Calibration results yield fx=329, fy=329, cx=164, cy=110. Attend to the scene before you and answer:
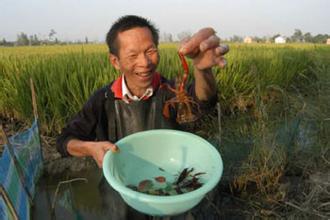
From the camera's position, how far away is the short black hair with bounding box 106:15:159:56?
151 cm

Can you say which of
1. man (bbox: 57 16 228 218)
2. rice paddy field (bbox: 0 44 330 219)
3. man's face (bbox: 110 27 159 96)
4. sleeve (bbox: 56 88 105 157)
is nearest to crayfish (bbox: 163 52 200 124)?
man (bbox: 57 16 228 218)

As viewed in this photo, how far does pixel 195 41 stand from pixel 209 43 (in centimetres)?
5

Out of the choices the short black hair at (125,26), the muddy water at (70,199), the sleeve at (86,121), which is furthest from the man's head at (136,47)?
the muddy water at (70,199)

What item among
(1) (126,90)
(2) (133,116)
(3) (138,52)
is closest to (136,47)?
(3) (138,52)

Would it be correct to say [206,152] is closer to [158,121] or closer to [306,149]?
[158,121]

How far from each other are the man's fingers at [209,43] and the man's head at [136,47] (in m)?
0.42

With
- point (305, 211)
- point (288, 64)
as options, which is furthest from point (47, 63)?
point (288, 64)

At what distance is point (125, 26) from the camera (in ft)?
4.96

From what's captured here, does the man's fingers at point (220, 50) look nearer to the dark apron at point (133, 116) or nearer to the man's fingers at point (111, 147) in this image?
the man's fingers at point (111, 147)

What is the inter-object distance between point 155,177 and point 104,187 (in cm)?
52

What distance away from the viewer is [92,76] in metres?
3.36

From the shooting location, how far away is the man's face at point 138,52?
4.83 feet

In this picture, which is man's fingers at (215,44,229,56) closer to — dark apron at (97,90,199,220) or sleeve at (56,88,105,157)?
dark apron at (97,90,199,220)

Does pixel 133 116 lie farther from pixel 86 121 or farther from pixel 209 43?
pixel 209 43
